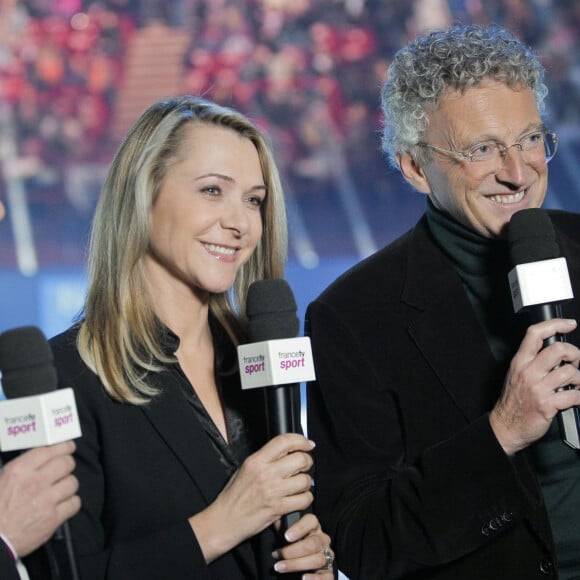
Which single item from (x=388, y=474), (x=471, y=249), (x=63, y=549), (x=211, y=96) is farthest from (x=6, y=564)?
(x=211, y=96)

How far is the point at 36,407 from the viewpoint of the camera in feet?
6.12

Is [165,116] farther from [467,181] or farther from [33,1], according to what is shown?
[33,1]

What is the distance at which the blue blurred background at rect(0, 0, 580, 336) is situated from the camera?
207 inches

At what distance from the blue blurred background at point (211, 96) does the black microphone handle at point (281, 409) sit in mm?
3083

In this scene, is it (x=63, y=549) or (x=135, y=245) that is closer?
(x=63, y=549)

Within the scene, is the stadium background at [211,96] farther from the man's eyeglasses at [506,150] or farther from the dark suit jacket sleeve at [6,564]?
the dark suit jacket sleeve at [6,564]

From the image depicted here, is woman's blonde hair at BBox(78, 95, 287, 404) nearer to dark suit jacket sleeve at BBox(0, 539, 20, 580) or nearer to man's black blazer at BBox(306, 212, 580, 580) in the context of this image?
man's black blazer at BBox(306, 212, 580, 580)

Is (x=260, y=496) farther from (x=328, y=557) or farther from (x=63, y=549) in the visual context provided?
(x=63, y=549)

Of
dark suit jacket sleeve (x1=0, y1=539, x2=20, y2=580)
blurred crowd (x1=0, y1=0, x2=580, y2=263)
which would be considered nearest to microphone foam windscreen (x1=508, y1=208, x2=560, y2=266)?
dark suit jacket sleeve (x1=0, y1=539, x2=20, y2=580)

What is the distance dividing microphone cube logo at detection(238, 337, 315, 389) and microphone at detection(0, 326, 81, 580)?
404 mm

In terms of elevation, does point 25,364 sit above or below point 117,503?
above

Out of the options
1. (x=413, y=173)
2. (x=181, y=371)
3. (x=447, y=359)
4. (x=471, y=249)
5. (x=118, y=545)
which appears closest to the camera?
(x=118, y=545)

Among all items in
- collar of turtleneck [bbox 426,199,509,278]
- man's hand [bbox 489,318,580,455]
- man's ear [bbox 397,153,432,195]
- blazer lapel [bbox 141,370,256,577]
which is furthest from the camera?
man's ear [bbox 397,153,432,195]

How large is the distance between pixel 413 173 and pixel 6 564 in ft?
5.12
